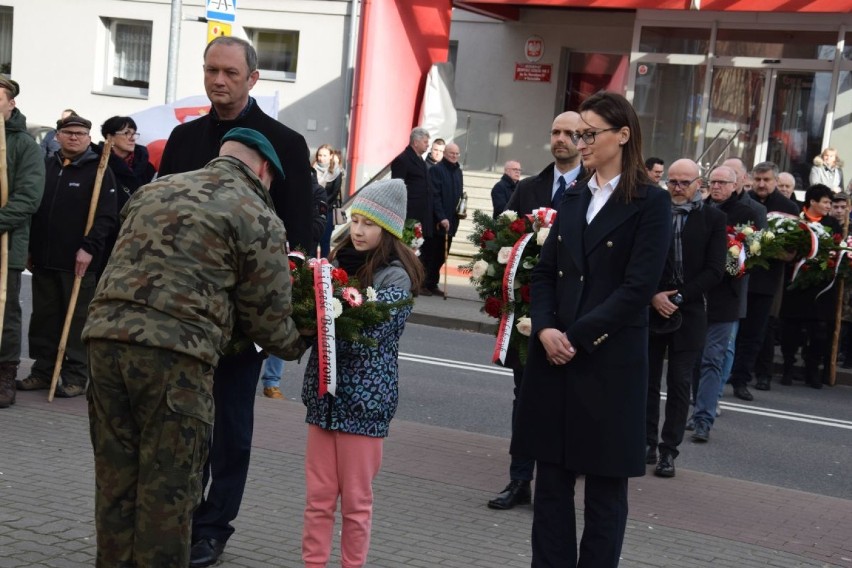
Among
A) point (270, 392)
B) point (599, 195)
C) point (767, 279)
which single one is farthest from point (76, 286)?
point (767, 279)

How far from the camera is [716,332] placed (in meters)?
9.80

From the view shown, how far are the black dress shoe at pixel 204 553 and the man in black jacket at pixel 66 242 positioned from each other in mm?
3685

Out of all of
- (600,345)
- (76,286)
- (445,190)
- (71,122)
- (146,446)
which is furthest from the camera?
(445,190)

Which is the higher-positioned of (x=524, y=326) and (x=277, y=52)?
(x=277, y=52)

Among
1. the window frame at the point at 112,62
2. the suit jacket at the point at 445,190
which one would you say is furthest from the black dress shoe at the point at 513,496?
the window frame at the point at 112,62

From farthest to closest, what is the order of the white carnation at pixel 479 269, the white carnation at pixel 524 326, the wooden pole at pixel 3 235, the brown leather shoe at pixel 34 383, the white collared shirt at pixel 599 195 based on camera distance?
the brown leather shoe at pixel 34 383 → the wooden pole at pixel 3 235 → the white carnation at pixel 479 269 → the white carnation at pixel 524 326 → the white collared shirt at pixel 599 195

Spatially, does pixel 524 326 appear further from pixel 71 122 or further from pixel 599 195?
pixel 71 122

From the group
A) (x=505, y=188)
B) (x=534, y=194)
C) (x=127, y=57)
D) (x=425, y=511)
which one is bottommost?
(x=425, y=511)

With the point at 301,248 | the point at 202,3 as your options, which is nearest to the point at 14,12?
the point at 202,3

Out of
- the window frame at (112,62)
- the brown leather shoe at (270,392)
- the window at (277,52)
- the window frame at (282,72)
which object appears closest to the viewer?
the brown leather shoe at (270,392)

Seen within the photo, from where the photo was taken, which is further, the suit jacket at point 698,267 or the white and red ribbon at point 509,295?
the suit jacket at point 698,267

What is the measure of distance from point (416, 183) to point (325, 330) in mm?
12123

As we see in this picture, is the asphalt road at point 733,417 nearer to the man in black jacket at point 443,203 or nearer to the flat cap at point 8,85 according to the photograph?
the flat cap at point 8,85

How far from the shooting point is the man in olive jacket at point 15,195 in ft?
27.0
